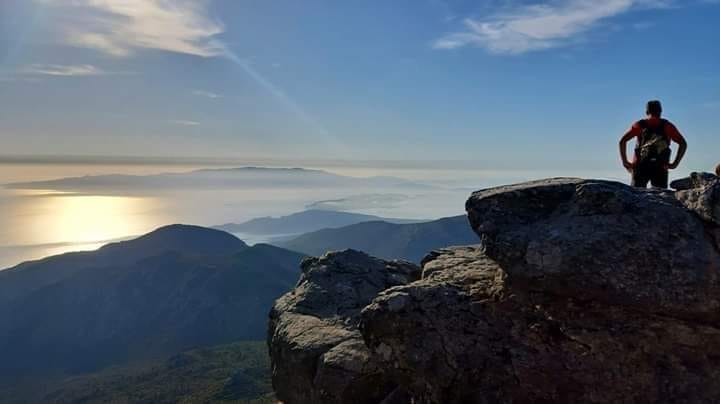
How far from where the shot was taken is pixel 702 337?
16.1m

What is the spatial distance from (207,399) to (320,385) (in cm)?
18141

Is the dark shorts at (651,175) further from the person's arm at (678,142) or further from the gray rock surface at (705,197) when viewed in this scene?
the gray rock surface at (705,197)

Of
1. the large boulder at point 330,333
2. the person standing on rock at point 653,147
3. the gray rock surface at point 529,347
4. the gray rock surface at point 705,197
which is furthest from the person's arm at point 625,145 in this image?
the large boulder at point 330,333

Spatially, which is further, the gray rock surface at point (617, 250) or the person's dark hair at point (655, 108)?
the person's dark hair at point (655, 108)

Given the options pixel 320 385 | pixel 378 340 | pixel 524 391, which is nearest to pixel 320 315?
pixel 320 385

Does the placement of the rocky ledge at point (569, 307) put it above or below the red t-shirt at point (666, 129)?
below

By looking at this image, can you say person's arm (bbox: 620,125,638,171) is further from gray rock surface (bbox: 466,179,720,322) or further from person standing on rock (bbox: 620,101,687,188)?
gray rock surface (bbox: 466,179,720,322)

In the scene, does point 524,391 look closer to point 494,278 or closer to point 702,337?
point 494,278

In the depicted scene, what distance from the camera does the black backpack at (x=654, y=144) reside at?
819 inches

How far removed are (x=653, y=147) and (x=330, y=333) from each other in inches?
655

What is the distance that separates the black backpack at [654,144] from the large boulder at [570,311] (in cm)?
367

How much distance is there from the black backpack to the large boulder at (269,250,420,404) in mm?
14299

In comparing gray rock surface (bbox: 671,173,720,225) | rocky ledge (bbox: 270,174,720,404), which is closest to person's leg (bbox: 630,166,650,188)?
rocky ledge (bbox: 270,174,720,404)

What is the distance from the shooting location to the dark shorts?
21.2 metres
